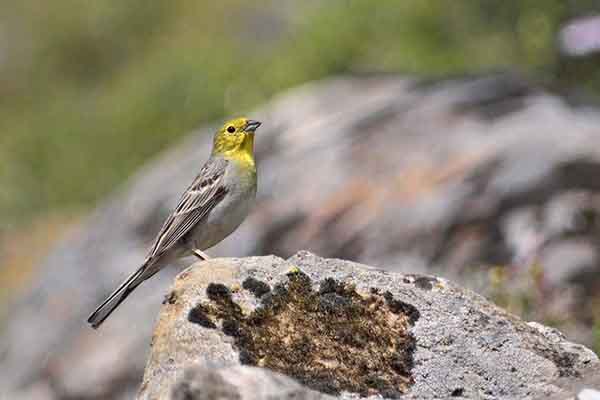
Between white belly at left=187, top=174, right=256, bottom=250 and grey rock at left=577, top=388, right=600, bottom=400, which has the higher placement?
white belly at left=187, top=174, right=256, bottom=250

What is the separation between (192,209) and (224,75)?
34.4 feet

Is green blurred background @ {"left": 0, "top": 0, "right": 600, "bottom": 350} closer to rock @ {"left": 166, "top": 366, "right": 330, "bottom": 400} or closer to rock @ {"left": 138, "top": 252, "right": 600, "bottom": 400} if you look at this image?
rock @ {"left": 138, "top": 252, "right": 600, "bottom": 400}

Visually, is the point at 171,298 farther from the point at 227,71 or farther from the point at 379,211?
the point at 227,71

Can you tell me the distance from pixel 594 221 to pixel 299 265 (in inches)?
186

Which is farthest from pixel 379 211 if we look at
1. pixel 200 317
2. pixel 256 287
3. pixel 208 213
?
pixel 200 317

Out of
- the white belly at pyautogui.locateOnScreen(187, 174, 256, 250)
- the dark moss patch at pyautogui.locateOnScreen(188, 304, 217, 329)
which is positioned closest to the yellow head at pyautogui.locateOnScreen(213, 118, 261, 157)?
the white belly at pyautogui.locateOnScreen(187, 174, 256, 250)

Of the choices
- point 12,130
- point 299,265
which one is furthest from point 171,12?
point 299,265

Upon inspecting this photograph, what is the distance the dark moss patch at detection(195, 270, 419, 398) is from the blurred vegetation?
857cm

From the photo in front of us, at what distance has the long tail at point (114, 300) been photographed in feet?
22.7

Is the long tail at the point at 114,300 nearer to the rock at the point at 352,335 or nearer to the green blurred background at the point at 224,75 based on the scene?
the rock at the point at 352,335

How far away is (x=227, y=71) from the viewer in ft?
60.8

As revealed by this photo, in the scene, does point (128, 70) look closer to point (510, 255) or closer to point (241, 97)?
point (241, 97)

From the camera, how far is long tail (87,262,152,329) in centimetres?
693

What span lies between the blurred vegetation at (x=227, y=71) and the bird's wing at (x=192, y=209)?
20.0ft
